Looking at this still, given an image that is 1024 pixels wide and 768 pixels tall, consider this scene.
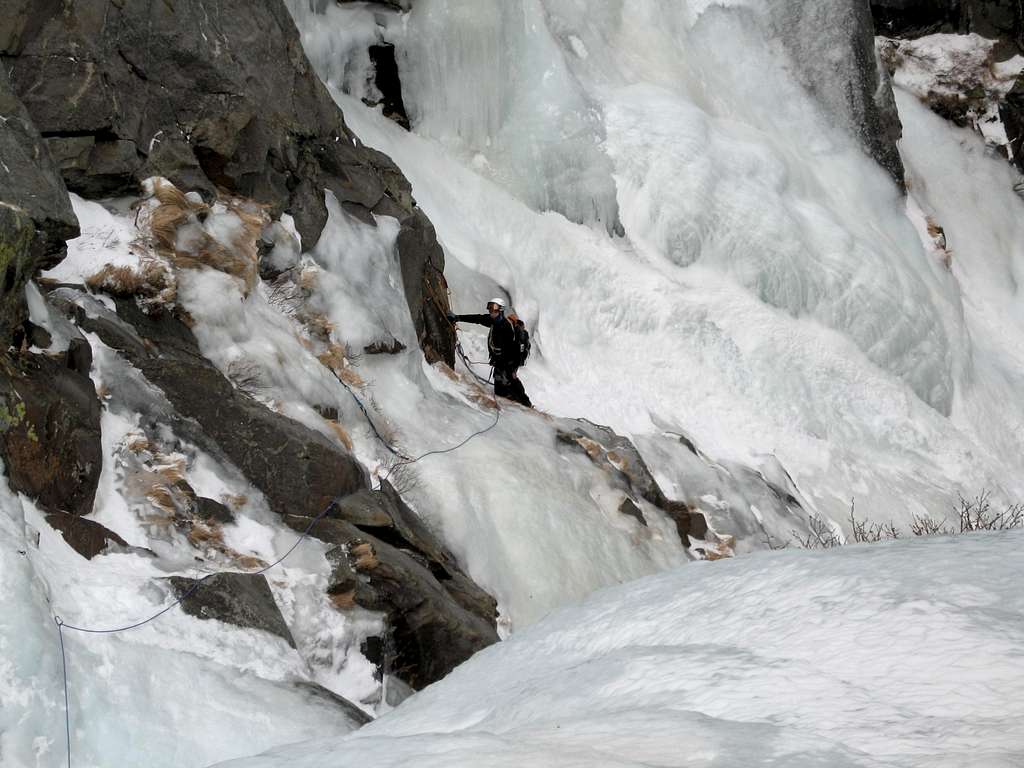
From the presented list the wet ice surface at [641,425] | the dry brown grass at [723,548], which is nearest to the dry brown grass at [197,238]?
the wet ice surface at [641,425]

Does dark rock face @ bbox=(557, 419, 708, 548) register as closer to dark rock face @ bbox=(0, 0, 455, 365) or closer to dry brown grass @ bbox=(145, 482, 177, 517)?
dark rock face @ bbox=(0, 0, 455, 365)

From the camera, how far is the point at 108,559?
216 inches

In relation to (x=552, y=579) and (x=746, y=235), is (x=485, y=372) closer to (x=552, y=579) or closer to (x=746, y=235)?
(x=552, y=579)

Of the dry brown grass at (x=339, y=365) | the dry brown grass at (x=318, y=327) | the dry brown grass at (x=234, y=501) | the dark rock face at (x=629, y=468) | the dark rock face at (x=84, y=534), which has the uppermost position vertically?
the dark rock face at (x=84, y=534)

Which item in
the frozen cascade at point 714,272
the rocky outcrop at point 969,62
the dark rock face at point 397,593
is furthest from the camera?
the rocky outcrop at point 969,62

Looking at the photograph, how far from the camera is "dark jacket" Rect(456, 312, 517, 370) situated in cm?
1031

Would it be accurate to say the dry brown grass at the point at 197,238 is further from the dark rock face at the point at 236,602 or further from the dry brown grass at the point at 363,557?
the dark rock face at the point at 236,602

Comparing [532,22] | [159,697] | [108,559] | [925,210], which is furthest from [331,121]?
[925,210]

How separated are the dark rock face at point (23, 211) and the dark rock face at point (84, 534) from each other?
2.89 ft

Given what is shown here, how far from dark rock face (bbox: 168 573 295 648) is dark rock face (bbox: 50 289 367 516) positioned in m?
0.86

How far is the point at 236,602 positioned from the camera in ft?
18.4

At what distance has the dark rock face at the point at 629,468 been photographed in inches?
392

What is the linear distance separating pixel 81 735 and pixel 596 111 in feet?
37.0

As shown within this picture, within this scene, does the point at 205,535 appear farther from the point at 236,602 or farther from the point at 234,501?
the point at 236,602
